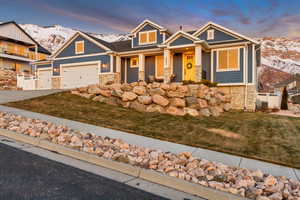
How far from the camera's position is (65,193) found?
2881 millimetres

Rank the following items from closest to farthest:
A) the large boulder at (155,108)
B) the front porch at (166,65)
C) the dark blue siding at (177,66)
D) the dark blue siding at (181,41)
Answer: the large boulder at (155,108)
the dark blue siding at (181,41)
the front porch at (166,65)
the dark blue siding at (177,66)

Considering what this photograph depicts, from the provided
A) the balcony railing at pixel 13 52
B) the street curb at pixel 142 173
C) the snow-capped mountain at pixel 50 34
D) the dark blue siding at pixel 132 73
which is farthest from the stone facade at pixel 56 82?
the snow-capped mountain at pixel 50 34

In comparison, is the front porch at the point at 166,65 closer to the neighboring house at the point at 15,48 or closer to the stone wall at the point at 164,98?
the stone wall at the point at 164,98

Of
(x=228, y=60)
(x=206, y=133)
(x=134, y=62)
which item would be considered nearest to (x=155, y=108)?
(x=206, y=133)

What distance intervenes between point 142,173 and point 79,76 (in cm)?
1909

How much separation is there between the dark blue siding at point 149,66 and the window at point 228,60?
6299 millimetres

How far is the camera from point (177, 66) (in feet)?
59.6

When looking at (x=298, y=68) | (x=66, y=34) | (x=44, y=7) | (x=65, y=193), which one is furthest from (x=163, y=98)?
(x=66, y=34)

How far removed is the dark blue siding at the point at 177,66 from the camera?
18062 mm

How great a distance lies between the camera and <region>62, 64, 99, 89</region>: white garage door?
20.3 meters

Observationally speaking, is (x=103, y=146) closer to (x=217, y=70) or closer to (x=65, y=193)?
(x=65, y=193)

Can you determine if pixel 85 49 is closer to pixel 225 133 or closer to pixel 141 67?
pixel 141 67

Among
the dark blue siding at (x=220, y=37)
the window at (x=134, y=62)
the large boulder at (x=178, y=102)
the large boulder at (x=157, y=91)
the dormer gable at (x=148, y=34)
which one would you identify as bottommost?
the large boulder at (x=178, y=102)

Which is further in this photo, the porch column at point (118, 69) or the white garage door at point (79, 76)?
the white garage door at point (79, 76)
